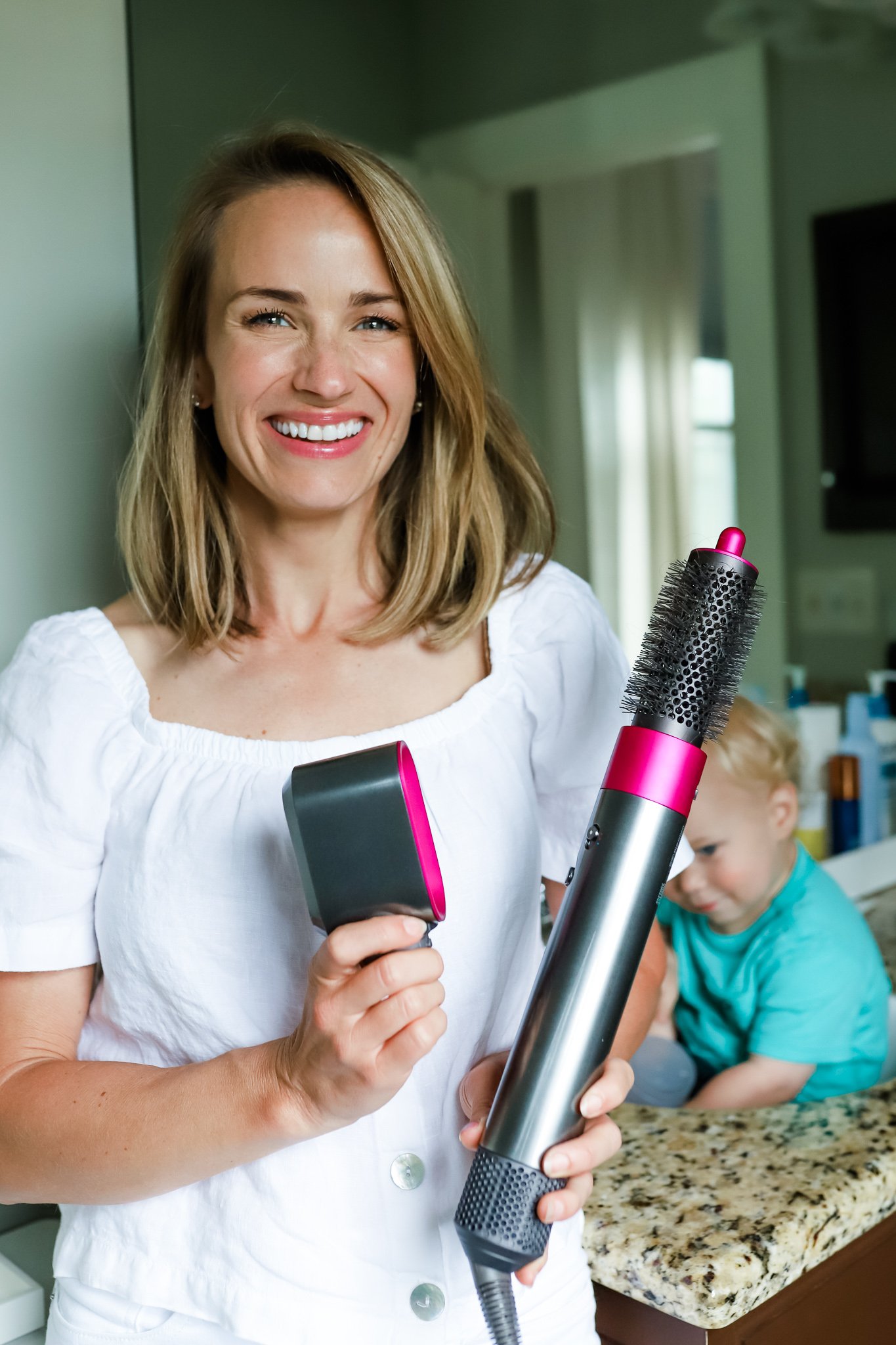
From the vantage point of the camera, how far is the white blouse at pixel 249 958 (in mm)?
811

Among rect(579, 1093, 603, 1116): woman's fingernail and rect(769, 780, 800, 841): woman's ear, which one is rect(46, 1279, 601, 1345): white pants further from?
rect(769, 780, 800, 841): woman's ear

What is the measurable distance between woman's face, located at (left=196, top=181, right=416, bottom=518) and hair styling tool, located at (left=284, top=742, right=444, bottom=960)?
302 mm

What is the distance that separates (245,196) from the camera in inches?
36.1

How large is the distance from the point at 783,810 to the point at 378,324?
653 millimetres

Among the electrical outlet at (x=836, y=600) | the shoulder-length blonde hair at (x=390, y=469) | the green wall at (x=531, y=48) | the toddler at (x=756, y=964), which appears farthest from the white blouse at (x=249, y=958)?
the green wall at (x=531, y=48)

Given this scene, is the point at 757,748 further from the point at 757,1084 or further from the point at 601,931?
the point at 601,931

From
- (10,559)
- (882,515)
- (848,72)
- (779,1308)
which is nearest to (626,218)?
(848,72)

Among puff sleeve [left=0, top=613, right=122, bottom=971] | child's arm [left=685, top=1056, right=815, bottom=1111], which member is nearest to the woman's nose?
puff sleeve [left=0, top=613, right=122, bottom=971]

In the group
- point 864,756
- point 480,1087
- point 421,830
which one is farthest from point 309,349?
point 864,756

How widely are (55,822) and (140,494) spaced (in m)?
0.31

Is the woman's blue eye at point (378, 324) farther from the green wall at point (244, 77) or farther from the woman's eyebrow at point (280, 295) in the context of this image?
the green wall at point (244, 77)

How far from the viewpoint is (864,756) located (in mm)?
1429

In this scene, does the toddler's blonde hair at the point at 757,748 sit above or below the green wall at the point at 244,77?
below

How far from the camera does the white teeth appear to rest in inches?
34.4
